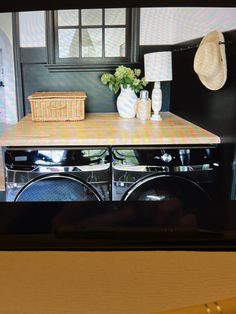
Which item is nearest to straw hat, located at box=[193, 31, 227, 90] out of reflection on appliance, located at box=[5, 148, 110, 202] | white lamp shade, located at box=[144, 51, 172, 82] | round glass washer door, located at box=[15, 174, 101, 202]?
white lamp shade, located at box=[144, 51, 172, 82]

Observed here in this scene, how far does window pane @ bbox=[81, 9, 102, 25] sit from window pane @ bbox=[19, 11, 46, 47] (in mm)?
265

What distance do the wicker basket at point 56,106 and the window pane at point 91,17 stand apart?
1.81ft

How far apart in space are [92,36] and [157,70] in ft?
1.97

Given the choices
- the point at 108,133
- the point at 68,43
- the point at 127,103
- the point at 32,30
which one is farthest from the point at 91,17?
the point at 108,133

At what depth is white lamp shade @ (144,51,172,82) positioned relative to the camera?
5.52ft

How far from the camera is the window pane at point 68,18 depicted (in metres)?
1.97

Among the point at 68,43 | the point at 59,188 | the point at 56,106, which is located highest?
the point at 68,43

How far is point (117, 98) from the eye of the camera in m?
2.03

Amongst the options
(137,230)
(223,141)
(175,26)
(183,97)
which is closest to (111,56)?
(175,26)

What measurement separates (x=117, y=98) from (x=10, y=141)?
85 centimetres

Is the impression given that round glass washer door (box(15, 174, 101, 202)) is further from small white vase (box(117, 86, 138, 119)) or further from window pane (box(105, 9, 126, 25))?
window pane (box(105, 9, 126, 25))

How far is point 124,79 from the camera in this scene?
1.91 metres
